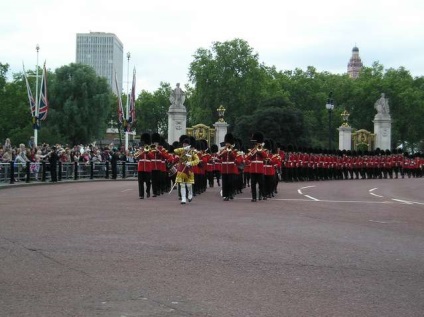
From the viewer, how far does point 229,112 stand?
82500mm

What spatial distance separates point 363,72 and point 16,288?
99601mm

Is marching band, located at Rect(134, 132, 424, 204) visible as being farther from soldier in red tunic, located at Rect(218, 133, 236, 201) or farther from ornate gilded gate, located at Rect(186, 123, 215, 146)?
ornate gilded gate, located at Rect(186, 123, 215, 146)

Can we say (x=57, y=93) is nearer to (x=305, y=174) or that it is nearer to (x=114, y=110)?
(x=114, y=110)

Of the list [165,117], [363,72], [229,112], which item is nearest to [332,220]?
[229,112]

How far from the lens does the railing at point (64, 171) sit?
92.7ft

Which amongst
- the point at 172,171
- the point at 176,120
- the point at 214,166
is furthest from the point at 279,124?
the point at 172,171

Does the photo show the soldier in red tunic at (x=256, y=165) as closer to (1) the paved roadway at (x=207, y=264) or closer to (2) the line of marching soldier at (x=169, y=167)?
(2) the line of marching soldier at (x=169, y=167)

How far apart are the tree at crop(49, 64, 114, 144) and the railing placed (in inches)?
1505

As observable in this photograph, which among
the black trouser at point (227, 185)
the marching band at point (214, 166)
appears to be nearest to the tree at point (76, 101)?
the marching band at point (214, 166)

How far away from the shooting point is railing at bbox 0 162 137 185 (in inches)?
1112

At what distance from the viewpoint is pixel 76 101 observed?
78.7 metres

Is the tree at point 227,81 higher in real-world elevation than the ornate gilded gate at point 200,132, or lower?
higher

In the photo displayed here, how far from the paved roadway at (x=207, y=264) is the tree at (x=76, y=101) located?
63.4 metres

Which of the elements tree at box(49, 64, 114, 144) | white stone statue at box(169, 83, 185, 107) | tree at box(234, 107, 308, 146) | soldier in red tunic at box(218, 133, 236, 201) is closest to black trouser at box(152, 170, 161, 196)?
soldier in red tunic at box(218, 133, 236, 201)
